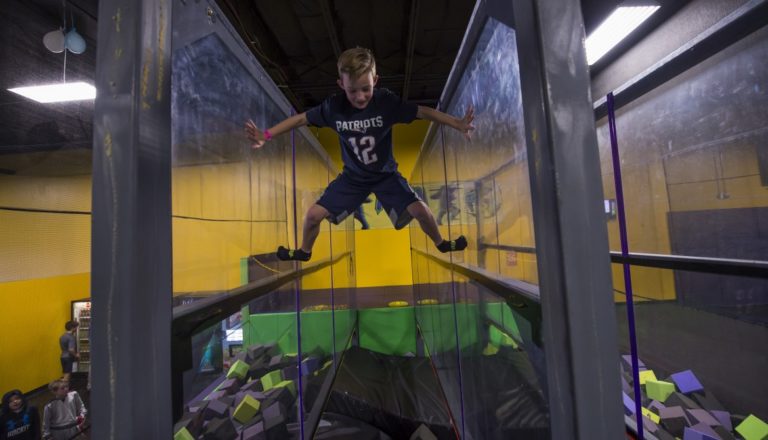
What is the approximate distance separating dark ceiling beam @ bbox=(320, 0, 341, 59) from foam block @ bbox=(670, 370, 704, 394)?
218 inches

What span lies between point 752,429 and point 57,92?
8.06 meters

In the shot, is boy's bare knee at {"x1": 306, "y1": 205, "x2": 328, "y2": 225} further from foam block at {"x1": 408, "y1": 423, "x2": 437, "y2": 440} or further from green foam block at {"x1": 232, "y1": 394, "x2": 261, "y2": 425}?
foam block at {"x1": 408, "y1": 423, "x2": 437, "y2": 440}

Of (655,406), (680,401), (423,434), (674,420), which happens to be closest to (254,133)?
(423,434)

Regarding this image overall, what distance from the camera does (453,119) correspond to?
1.61m

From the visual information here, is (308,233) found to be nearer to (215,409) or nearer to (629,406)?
(215,409)

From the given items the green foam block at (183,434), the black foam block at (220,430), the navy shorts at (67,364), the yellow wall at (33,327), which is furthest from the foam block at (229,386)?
the navy shorts at (67,364)

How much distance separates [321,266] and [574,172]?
293cm

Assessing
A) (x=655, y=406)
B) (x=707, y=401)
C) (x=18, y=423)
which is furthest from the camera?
(x=18, y=423)

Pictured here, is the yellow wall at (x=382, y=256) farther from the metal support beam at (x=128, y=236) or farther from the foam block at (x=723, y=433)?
Answer: the metal support beam at (x=128, y=236)

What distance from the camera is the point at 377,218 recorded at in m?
7.32

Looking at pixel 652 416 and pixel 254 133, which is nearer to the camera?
pixel 254 133

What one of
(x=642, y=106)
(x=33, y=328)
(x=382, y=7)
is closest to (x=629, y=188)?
(x=642, y=106)

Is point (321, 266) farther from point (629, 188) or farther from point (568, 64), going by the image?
point (629, 188)

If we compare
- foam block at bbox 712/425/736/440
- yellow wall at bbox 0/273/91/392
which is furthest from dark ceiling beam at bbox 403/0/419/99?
yellow wall at bbox 0/273/91/392
